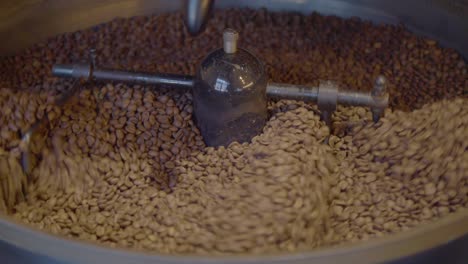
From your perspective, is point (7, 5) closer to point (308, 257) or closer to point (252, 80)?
point (252, 80)

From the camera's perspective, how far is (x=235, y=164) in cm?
104

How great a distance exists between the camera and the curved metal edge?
0.69 metres

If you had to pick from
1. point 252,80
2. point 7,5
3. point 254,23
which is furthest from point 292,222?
point 7,5

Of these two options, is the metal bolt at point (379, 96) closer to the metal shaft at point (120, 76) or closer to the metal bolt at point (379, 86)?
the metal bolt at point (379, 86)

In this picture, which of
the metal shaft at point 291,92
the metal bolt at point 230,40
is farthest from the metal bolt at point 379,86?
the metal bolt at point 230,40

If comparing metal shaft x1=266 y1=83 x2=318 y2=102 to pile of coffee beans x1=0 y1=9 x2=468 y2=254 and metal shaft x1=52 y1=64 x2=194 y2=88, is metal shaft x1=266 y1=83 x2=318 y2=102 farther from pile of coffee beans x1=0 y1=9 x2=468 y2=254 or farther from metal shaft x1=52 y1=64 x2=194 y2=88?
metal shaft x1=52 y1=64 x2=194 y2=88

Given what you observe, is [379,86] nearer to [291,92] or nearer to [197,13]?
[291,92]

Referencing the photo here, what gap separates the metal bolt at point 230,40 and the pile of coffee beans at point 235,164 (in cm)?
16

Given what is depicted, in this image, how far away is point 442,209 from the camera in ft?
2.96

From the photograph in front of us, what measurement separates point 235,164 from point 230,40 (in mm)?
232

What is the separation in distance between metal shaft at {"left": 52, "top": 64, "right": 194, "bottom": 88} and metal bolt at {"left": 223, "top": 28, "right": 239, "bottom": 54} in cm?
13

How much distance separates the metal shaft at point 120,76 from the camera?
1177mm

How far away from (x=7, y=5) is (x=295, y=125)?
0.76m

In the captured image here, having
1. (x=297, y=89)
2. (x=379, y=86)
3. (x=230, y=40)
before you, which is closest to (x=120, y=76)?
(x=230, y=40)
